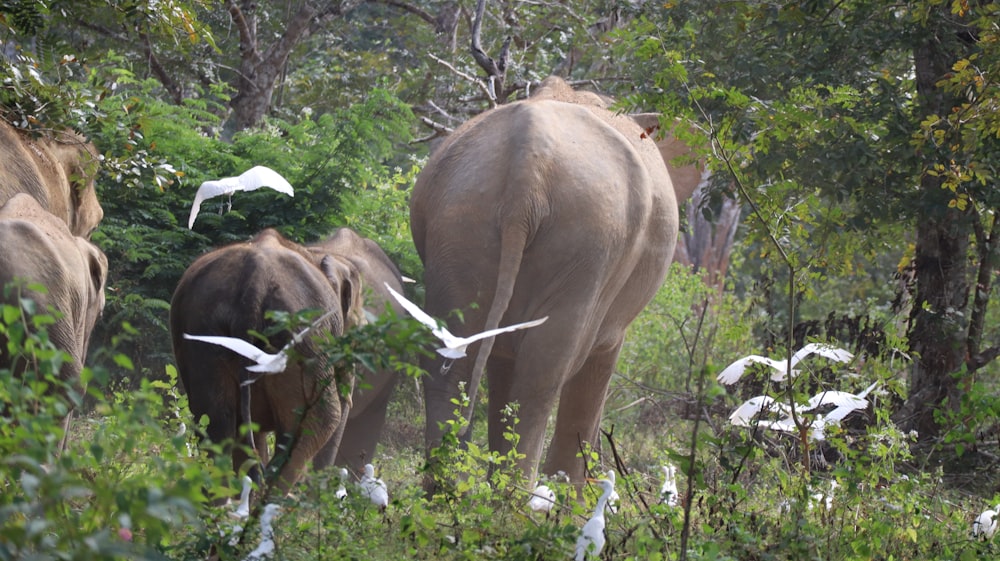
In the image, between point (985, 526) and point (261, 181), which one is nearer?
point (985, 526)

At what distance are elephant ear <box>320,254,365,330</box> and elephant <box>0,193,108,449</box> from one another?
105 cm

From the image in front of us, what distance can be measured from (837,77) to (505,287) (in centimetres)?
431

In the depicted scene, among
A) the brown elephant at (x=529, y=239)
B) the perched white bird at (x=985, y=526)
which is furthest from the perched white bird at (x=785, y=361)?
the perched white bird at (x=985, y=526)

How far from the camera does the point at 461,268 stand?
280 inches

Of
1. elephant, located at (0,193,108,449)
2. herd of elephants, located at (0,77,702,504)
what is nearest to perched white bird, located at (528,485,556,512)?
herd of elephants, located at (0,77,702,504)

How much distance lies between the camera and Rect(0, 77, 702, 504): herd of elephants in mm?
5953

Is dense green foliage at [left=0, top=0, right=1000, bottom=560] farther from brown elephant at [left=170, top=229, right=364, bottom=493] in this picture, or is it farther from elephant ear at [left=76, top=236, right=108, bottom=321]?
elephant ear at [left=76, top=236, right=108, bottom=321]

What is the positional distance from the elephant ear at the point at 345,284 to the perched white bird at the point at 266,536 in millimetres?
2459

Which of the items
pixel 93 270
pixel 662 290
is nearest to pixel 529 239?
pixel 93 270

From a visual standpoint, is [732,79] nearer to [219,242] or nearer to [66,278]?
[219,242]

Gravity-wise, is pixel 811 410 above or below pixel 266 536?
below

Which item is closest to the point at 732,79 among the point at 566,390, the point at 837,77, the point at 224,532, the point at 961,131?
the point at 837,77

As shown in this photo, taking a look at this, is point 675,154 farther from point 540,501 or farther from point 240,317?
point 240,317

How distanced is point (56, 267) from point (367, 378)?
2.74 metres
